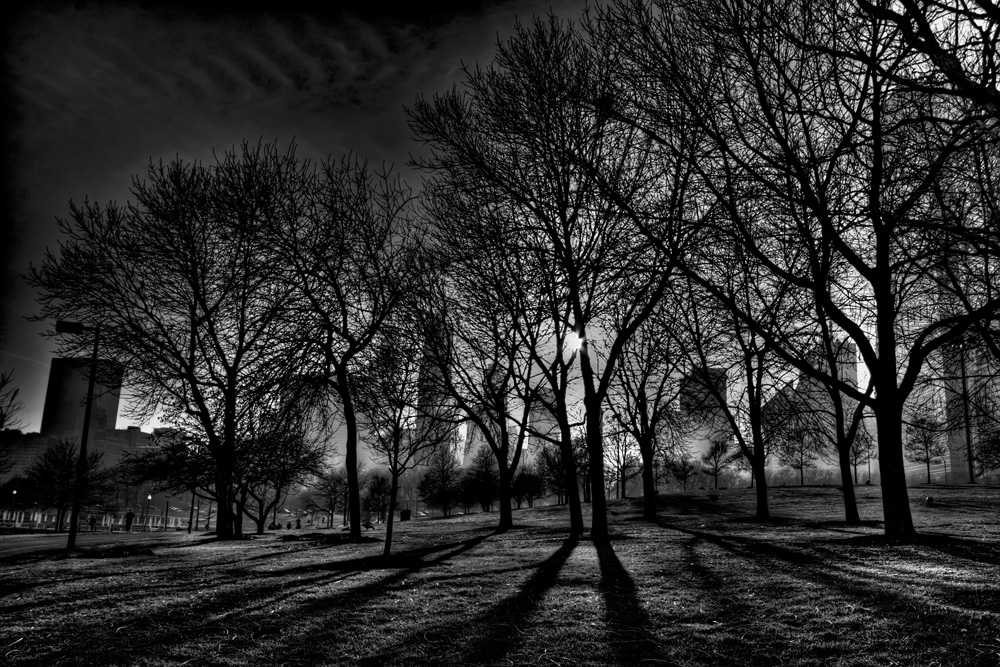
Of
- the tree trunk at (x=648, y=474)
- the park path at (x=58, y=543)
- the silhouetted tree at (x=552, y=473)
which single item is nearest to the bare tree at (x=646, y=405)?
the tree trunk at (x=648, y=474)

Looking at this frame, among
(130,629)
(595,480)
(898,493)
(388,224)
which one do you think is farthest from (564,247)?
(130,629)

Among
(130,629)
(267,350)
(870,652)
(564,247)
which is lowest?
(130,629)

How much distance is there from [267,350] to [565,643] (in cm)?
562

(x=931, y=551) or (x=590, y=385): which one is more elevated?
(x=590, y=385)

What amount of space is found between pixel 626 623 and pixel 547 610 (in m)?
0.94

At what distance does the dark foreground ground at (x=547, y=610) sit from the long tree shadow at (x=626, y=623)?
0.02m

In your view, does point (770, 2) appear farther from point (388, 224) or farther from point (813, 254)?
point (388, 224)

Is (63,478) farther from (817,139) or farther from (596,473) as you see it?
(817,139)

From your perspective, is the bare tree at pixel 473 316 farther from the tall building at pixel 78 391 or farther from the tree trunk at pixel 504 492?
the tall building at pixel 78 391

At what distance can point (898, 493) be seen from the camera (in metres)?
10.6

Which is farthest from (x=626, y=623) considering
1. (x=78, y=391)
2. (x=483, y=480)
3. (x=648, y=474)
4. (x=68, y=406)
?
(x=68, y=406)

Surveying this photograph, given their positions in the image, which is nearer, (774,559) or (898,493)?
(774,559)

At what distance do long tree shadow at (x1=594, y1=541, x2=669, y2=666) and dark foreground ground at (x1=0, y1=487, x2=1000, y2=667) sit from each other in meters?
0.02

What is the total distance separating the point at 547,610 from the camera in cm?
586
